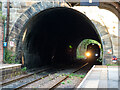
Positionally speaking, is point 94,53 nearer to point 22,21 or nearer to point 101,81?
point 22,21

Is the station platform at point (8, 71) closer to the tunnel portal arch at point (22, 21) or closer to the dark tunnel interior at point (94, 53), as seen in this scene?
the tunnel portal arch at point (22, 21)

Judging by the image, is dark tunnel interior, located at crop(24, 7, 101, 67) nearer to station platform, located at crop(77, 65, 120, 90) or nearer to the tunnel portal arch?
the tunnel portal arch

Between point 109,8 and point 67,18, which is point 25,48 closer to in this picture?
point 67,18

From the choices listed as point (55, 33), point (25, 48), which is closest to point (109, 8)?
point (25, 48)

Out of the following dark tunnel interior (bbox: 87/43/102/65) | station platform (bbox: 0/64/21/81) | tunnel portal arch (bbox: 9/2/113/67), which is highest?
tunnel portal arch (bbox: 9/2/113/67)

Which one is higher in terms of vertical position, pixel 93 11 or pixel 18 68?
pixel 93 11

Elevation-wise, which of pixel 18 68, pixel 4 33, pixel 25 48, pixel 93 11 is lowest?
pixel 18 68

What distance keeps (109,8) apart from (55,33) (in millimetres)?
8186

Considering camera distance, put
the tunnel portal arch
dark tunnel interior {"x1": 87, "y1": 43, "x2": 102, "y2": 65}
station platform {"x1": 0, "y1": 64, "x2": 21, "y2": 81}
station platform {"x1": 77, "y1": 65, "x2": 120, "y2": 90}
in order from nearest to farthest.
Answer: station platform {"x1": 77, "y1": 65, "x2": 120, "y2": 90}, station platform {"x1": 0, "y1": 64, "x2": 21, "y2": 81}, the tunnel portal arch, dark tunnel interior {"x1": 87, "y1": 43, "x2": 102, "y2": 65}

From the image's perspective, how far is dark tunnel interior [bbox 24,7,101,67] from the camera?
1359cm

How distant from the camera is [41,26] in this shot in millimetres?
15203

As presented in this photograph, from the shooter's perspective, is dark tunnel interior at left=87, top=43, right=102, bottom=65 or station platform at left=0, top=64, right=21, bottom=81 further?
dark tunnel interior at left=87, top=43, right=102, bottom=65

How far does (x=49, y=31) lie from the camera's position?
17.3m

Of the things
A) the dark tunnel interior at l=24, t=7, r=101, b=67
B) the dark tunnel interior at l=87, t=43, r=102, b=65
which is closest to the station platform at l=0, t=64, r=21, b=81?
the dark tunnel interior at l=24, t=7, r=101, b=67
